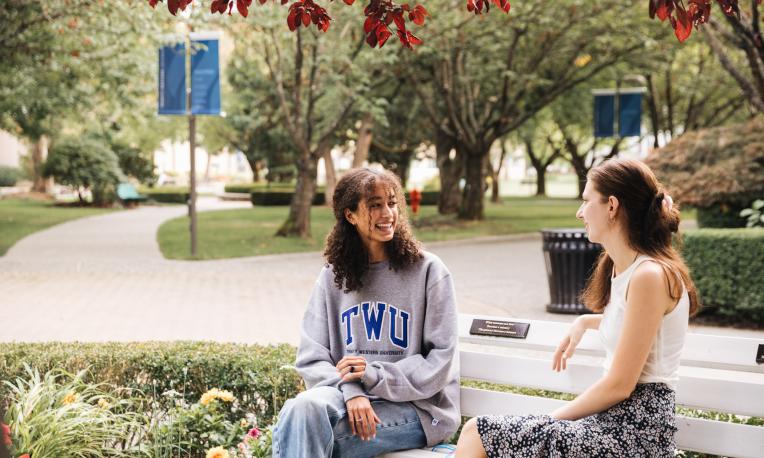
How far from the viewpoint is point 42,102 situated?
21812mm

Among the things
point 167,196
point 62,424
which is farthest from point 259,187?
point 62,424

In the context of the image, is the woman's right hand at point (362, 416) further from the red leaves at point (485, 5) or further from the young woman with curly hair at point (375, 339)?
the red leaves at point (485, 5)

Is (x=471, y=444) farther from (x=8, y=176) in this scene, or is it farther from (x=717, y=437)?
(x=8, y=176)

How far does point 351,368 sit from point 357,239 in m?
0.56

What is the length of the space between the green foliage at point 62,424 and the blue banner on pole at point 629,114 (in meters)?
21.2

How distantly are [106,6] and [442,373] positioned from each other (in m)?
12.0

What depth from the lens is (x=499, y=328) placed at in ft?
12.9

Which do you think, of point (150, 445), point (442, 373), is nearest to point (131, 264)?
point (150, 445)

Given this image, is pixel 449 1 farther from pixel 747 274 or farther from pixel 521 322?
pixel 521 322

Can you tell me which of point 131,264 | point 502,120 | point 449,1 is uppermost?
point 449,1

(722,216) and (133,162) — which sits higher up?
(133,162)

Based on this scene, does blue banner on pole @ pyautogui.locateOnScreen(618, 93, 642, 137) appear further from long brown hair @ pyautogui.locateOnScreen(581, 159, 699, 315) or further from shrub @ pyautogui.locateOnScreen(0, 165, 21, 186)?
shrub @ pyautogui.locateOnScreen(0, 165, 21, 186)

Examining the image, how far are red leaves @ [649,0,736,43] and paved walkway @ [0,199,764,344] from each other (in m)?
6.50

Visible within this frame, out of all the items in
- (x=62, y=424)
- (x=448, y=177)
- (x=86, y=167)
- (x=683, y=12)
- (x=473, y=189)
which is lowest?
(x=62, y=424)
